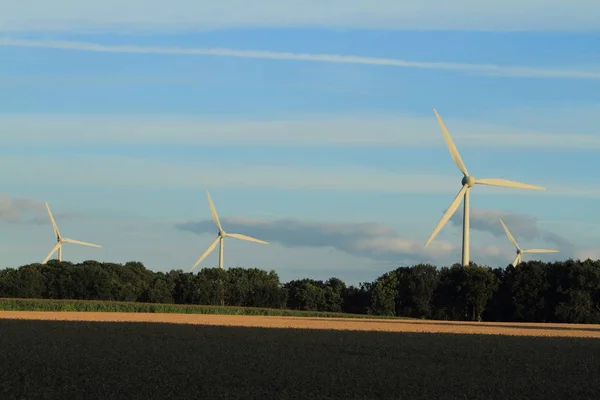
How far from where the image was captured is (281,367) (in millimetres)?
34562

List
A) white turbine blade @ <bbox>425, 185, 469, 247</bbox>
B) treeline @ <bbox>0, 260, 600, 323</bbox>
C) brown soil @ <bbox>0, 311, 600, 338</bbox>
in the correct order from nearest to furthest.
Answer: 1. brown soil @ <bbox>0, 311, 600, 338</bbox>
2. white turbine blade @ <bbox>425, 185, 469, 247</bbox>
3. treeline @ <bbox>0, 260, 600, 323</bbox>

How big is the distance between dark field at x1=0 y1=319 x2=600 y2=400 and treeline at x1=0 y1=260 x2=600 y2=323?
6665 centimetres

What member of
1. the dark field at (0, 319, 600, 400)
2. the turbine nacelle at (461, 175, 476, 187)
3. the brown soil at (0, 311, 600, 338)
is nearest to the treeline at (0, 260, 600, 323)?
the turbine nacelle at (461, 175, 476, 187)

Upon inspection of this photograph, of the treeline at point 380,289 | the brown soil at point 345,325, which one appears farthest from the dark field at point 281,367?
the treeline at point 380,289

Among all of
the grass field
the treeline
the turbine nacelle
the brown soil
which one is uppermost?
the turbine nacelle

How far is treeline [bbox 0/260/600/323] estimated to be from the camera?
119 m

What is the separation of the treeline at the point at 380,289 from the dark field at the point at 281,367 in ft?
219

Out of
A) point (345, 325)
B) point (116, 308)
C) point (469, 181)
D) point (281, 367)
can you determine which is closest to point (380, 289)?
point (116, 308)

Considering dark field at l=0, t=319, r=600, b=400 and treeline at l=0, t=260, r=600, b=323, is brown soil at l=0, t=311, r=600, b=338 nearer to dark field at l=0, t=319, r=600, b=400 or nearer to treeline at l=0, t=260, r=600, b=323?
dark field at l=0, t=319, r=600, b=400

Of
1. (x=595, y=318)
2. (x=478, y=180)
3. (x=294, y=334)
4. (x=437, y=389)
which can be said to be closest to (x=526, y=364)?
(x=437, y=389)

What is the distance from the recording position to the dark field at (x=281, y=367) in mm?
28094

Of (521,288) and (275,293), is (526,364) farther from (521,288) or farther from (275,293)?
(275,293)

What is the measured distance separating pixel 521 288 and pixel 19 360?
92710 millimetres

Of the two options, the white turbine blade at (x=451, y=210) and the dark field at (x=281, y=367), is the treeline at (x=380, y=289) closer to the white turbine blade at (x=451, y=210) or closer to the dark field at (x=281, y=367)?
the white turbine blade at (x=451, y=210)
